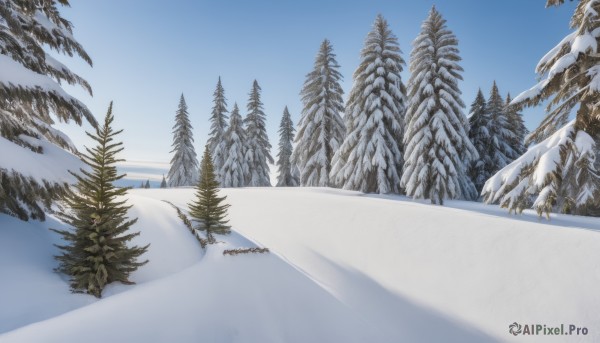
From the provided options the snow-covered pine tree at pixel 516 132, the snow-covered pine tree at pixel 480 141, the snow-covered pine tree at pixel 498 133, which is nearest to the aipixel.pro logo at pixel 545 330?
the snow-covered pine tree at pixel 480 141

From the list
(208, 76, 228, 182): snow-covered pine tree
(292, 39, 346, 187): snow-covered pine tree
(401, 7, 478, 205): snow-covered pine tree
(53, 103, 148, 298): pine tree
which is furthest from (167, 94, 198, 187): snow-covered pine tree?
(53, 103, 148, 298): pine tree

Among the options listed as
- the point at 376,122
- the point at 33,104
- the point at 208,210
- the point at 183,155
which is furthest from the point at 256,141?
the point at 33,104

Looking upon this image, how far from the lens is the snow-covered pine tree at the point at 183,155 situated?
3938cm

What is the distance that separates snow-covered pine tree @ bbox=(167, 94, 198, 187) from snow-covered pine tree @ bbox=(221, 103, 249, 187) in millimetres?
5589

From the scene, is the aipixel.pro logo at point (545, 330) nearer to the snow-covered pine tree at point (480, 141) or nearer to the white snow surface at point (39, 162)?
the white snow surface at point (39, 162)

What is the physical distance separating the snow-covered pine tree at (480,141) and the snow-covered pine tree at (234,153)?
24.4 metres

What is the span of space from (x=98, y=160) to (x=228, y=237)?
7.35 metres

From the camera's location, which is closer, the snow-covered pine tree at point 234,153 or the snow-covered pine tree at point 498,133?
the snow-covered pine tree at point 498,133

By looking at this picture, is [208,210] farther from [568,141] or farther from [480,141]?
[480,141]

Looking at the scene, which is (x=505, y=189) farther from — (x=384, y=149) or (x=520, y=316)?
(x=384, y=149)

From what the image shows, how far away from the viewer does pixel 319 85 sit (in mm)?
27688

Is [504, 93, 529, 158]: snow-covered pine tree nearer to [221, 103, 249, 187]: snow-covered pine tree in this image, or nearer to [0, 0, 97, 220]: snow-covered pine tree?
[221, 103, 249, 187]: snow-covered pine tree

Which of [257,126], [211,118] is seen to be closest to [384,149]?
[257,126]

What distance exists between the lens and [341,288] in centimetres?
852
